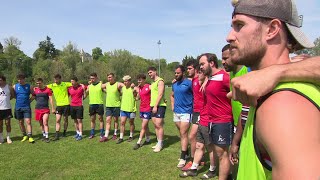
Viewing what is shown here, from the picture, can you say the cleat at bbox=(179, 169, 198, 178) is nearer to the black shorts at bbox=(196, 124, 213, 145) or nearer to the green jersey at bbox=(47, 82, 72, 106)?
the black shorts at bbox=(196, 124, 213, 145)

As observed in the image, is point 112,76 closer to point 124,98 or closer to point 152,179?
point 124,98

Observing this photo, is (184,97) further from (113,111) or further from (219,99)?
(113,111)

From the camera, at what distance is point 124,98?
10.0m

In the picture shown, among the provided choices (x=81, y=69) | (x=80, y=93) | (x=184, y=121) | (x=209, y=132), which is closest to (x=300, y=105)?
(x=209, y=132)

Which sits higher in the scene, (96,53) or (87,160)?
(96,53)

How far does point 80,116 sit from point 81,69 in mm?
53926

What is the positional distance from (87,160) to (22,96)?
4.26 m

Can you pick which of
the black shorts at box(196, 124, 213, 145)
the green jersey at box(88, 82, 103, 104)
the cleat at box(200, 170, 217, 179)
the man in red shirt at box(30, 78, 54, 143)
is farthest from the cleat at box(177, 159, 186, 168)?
the man in red shirt at box(30, 78, 54, 143)

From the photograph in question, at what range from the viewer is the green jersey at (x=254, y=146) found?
1198mm

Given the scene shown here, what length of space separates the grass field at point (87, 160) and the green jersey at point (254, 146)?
5.27m

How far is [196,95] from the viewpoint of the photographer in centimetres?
727

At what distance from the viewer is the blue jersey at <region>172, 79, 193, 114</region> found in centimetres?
768

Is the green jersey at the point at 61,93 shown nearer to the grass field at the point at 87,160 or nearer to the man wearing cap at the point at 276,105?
the grass field at the point at 87,160

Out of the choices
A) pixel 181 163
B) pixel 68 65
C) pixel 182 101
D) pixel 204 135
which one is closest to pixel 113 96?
pixel 182 101
